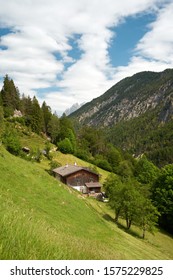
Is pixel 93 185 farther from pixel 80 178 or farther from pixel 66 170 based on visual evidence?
pixel 66 170

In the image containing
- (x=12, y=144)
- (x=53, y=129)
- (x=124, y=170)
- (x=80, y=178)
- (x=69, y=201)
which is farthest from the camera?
(x=53, y=129)

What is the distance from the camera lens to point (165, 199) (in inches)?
2491

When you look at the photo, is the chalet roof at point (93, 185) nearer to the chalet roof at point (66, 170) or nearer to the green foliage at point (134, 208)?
the chalet roof at point (66, 170)

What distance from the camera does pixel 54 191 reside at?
35.1 m

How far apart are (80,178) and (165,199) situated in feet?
105

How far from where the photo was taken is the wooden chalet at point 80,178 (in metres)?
85.0

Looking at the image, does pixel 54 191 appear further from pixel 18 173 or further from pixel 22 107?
pixel 22 107

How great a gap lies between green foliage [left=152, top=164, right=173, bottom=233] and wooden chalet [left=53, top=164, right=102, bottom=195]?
2229cm

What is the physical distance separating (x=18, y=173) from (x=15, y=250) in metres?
28.8

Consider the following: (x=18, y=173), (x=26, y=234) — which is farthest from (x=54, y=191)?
(x=26, y=234)

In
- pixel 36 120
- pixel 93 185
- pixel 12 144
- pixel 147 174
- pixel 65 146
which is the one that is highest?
pixel 36 120

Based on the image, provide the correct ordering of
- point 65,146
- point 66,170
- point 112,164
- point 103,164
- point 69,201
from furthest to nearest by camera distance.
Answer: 1. point 112,164
2. point 103,164
3. point 65,146
4. point 66,170
5. point 69,201

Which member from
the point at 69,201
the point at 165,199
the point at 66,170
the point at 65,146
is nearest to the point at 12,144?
the point at 66,170

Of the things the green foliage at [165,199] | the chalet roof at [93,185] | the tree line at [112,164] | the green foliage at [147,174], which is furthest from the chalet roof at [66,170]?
the green foliage at [165,199]
